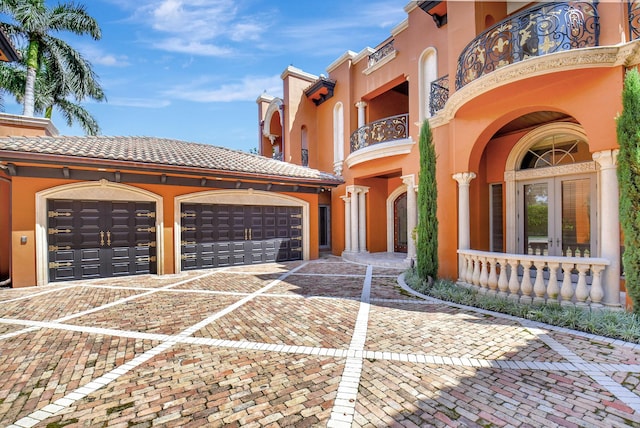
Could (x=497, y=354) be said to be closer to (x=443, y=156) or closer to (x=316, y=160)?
(x=443, y=156)

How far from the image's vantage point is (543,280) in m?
5.81

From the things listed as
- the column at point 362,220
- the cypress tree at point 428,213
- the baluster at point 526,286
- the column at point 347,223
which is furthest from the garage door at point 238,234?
the baluster at point 526,286

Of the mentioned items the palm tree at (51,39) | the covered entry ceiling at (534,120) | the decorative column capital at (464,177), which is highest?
the palm tree at (51,39)

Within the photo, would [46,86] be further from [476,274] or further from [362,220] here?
[476,274]

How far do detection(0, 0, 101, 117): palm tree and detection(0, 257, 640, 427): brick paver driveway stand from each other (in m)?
16.1

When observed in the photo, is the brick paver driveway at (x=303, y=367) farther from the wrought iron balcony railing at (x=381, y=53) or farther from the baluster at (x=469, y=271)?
the wrought iron balcony railing at (x=381, y=53)

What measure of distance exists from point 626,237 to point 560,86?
3.08 meters

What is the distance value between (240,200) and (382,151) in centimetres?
599

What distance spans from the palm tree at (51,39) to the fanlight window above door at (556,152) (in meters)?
22.1

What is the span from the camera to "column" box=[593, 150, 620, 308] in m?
5.20

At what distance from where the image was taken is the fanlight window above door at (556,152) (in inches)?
302

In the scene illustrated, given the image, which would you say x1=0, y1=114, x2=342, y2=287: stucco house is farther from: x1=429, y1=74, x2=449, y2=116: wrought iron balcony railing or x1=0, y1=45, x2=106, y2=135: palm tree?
x1=0, y1=45, x2=106, y2=135: palm tree

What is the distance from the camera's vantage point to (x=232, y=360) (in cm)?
384

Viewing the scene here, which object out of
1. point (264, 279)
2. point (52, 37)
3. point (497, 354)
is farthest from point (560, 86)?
point (52, 37)
